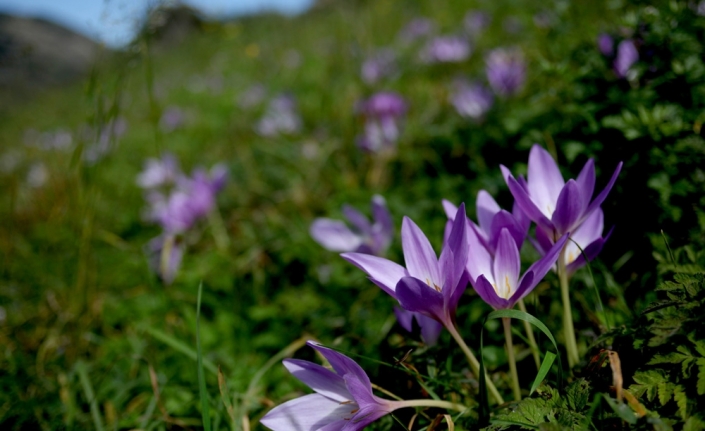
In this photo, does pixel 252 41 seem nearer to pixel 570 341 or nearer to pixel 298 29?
pixel 298 29

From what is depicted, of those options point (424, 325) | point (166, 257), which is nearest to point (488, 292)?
point (424, 325)

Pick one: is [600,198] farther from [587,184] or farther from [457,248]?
[457,248]

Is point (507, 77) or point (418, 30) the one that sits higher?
point (418, 30)

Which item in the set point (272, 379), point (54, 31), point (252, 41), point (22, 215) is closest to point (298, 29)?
point (252, 41)

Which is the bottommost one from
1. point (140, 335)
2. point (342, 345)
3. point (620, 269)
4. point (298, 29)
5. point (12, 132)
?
point (12, 132)

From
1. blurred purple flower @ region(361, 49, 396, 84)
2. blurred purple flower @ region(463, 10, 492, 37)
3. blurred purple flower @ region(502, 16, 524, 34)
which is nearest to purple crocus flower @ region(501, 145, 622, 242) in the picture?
blurred purple flower @ region(361, 49, 396, 84)

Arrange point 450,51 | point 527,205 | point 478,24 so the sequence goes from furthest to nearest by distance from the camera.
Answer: point 478,24
point 450,51
point 527,205

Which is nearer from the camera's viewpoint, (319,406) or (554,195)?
(319,406)
